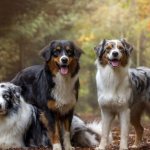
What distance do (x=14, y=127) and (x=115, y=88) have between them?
2.18 metres

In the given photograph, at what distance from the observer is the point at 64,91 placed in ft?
25.0

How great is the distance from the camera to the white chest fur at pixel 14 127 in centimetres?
836

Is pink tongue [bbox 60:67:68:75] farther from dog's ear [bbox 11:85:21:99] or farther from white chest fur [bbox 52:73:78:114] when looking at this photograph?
dog's ear [bbox 11:85:21:99]

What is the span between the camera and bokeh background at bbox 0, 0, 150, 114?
16828 mm

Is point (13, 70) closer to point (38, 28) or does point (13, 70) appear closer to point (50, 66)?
point (38, 28)

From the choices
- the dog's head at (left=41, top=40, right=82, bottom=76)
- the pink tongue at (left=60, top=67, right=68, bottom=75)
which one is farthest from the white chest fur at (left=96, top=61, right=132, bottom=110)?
the pink tongue at (left=60, top=67, right=68, bottom=75)

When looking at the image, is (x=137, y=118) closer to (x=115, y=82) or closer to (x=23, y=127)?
(x=115, y=82)

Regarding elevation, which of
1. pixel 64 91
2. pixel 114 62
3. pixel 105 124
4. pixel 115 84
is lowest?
pixel 105 124

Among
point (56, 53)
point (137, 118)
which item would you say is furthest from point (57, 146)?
point (137, 118)

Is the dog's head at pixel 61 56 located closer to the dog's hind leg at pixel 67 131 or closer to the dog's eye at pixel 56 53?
the dog's eye at pixel 56 53

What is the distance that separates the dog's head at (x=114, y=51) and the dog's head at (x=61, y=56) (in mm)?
401

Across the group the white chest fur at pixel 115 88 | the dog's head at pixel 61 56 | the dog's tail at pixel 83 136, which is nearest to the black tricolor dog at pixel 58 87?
the dog's head at pixel 61 56

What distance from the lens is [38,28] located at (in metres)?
20.0

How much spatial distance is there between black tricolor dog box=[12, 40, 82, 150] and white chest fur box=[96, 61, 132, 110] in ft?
1.68
